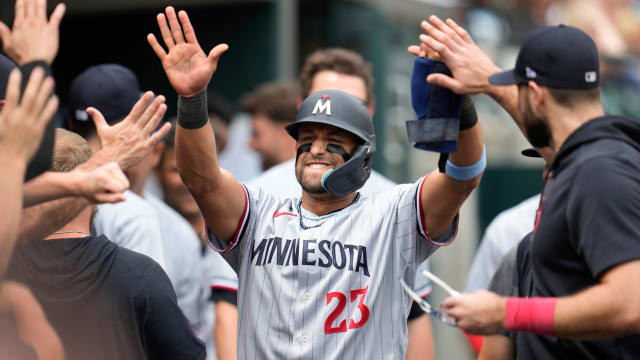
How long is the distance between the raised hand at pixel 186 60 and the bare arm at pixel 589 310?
1268 millimetres

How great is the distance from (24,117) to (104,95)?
1.97 m

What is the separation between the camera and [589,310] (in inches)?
96.3

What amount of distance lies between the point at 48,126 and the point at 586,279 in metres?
1.72

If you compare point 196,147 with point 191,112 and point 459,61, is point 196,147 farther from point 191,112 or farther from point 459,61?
point 459,61

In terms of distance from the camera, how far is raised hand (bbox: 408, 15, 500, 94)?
9.53ft

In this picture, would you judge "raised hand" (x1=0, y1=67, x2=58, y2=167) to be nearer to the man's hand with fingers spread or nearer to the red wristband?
the man's hand with fingers spread

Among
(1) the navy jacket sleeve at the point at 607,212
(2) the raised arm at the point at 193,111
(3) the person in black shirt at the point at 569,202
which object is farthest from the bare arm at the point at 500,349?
(2) the raised arm at the point at 193,111

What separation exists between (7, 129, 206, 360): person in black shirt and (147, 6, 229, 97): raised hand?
1.43ft

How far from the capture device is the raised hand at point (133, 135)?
290 centimetres

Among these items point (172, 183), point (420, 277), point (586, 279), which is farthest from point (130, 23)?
point (586, 279)

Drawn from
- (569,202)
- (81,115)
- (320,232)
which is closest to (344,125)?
(320,232)

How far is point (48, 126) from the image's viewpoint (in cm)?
246

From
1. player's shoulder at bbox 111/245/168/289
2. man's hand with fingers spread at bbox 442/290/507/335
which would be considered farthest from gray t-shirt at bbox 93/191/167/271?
man's hand with fingers spread at bbox 442/290/507/335

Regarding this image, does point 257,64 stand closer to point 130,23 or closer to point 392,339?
point 130,23
